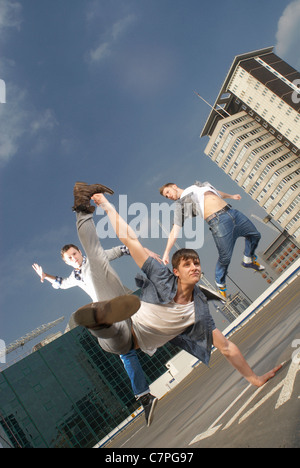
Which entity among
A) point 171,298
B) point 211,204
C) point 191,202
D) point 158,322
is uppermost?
point 191,202

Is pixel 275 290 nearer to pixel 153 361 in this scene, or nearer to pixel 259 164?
pixel 153 361

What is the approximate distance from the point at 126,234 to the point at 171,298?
3.25 feet

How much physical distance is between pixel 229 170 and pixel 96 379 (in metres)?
65.6

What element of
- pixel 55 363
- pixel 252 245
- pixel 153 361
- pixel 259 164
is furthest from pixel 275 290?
pixel 259 164

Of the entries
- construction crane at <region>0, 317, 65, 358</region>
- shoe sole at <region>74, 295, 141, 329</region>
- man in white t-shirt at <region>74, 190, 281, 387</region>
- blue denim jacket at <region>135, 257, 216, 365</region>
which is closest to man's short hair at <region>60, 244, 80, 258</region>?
man in white t-shirt at <region>74, 190, 281, 387</region>

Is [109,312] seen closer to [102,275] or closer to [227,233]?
[102,275]

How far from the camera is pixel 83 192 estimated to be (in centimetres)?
379

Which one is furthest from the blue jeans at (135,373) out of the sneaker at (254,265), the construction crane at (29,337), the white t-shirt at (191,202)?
the construction crane at (29,337)

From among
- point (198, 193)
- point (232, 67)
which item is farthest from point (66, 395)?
point (232, 67)

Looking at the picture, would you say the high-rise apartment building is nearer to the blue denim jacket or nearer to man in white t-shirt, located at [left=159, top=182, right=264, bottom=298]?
man in white t-shirt, located at [left=159, top=182, right=264, bottom=298]

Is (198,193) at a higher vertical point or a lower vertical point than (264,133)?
lower

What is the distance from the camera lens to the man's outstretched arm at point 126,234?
3750 millimetres

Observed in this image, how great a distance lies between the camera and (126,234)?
375 cm

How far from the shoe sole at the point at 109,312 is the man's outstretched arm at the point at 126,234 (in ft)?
3.01
